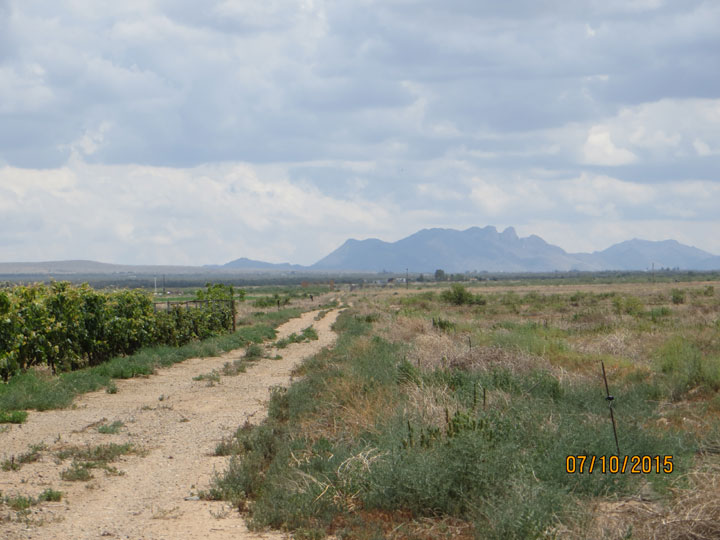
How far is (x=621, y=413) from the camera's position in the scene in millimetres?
9078

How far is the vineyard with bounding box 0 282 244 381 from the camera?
15.4 metres

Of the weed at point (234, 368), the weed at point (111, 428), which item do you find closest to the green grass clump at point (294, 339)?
the weed at point (234, 368)

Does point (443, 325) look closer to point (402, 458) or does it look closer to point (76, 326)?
point (76, 326)

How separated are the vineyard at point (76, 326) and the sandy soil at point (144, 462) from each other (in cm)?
232

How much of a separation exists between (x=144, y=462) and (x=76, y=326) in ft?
32.6

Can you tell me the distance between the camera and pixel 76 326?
706 inches

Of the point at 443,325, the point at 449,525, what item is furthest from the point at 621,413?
the point at 443,325

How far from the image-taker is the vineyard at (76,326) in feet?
50.4

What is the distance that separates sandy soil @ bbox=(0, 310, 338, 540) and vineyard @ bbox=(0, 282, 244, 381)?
232 centimetres

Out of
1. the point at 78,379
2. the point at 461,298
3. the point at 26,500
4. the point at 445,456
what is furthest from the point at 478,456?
the point at 461,298

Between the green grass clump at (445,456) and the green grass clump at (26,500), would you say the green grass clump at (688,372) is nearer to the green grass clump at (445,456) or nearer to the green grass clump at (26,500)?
the green grass clump at (445,456)

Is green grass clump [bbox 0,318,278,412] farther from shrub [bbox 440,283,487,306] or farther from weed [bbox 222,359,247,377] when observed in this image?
shrub [bbox 440,283,487,306]

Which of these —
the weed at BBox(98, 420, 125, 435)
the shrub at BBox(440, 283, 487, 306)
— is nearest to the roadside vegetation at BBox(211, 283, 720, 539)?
the weed at BBox(98, 420, 125, 435)

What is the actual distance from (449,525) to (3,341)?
1272 cm
